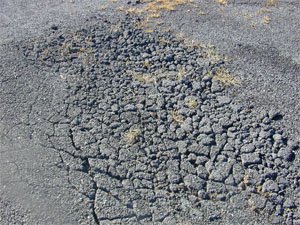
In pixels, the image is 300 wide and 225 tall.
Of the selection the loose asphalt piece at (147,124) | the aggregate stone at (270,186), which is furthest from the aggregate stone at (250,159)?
the aggregate stone at (270,186)

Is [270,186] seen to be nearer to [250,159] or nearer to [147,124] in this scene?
[250,159]

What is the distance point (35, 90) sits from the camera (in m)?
6.50

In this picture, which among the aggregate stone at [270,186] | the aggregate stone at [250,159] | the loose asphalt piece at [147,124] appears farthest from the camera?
the aggregate stone at [250,159]

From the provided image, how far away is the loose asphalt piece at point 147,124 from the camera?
466 centimetres

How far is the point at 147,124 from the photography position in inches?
228

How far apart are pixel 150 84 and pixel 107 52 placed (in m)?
1.47

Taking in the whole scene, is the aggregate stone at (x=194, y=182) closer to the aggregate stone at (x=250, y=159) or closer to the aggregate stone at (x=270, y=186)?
the aggregate stone at (x=250, y=159)

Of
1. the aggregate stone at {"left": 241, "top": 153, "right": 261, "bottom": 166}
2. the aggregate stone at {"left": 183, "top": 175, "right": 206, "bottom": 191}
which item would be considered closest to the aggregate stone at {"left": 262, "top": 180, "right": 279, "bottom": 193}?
the aggregate stone at {"left": 241, "top": 153, "right": 261, "bottom": 166}

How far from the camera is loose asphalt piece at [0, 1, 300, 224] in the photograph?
15.3 feet

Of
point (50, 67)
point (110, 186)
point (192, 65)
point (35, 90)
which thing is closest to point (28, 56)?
point (50, 67)

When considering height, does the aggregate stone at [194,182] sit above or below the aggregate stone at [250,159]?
below

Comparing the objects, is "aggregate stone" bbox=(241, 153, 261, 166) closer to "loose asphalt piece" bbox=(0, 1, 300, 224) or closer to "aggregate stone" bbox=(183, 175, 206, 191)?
"loose asphalt piece" bbox=(0, 1, 300, 224)

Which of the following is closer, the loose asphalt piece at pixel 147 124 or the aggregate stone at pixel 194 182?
the loose asphalt piece at pixel 147 124

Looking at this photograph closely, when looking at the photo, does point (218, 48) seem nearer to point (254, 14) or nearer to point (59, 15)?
point (254, 14)
